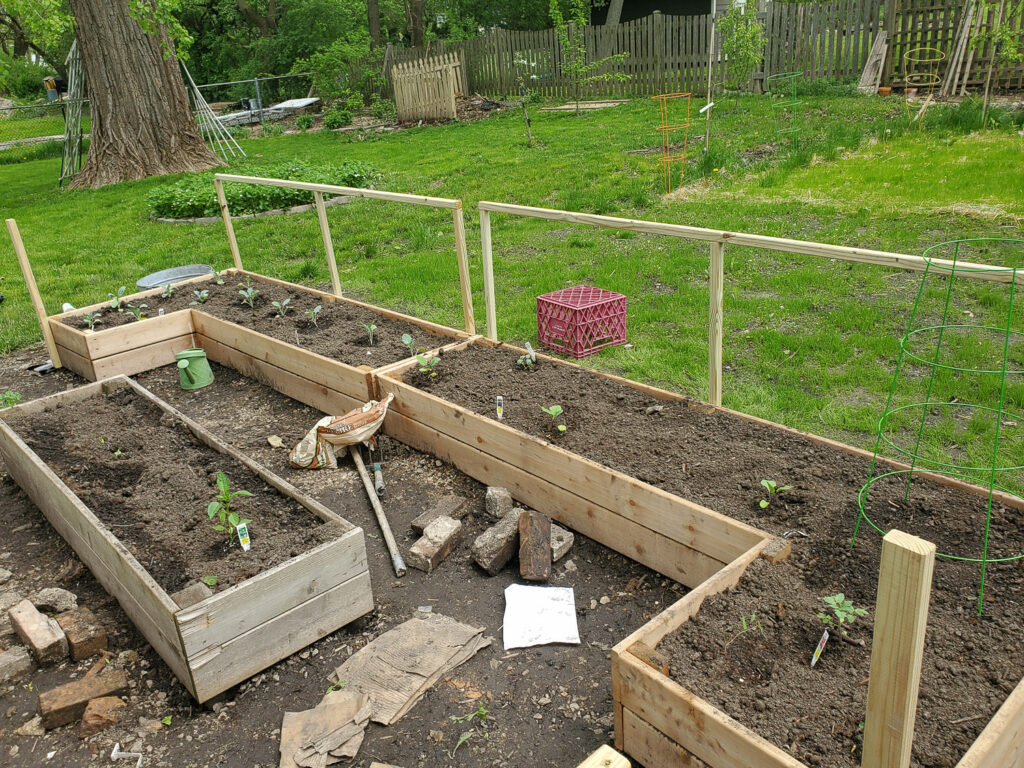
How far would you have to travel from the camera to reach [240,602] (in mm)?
2939

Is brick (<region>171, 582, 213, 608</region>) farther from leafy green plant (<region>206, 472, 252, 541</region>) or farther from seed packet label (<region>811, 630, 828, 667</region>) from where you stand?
seed packet label (<region>811, 630, 828, 667</region>)

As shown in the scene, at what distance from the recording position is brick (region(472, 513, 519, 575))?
11.8 feet

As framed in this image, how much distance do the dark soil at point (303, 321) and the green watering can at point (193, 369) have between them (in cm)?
44

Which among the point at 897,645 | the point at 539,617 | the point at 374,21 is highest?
the point at 374,21

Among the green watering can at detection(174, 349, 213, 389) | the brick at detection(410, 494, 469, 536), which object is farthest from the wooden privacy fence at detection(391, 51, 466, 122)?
the brick at detection(410, 494, 469, 536)

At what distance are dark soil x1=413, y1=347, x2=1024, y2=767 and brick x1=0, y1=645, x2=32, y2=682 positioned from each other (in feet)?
7.60

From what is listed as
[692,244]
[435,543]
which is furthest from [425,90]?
[435,543]

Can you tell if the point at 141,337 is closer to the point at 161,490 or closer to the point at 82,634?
the point at 161,490

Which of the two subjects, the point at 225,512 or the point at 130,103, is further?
the point at 130,103

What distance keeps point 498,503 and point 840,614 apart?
5.86 ft

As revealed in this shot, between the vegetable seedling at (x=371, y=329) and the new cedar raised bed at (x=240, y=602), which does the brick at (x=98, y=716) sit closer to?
the new cedar raised bed at (x=240, y=602)

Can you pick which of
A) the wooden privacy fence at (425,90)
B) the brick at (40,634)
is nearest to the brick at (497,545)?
the brick at (40,634)

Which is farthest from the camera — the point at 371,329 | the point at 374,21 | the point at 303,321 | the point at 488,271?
the point at 374,21

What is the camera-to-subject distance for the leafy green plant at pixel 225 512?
3400 mm
